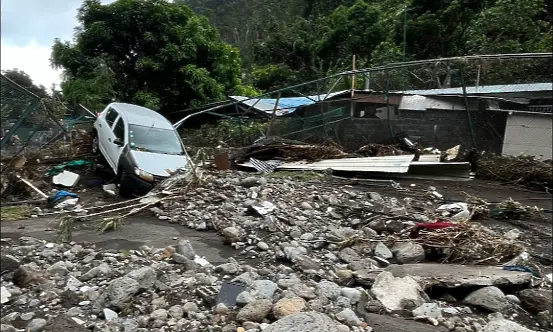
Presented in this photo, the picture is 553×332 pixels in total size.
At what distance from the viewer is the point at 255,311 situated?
3.67 m

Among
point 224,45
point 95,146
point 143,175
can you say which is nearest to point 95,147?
point 95,146

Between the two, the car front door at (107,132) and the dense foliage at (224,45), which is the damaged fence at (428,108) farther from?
the car front door at (107,132)

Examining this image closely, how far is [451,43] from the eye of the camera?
18.0 meters

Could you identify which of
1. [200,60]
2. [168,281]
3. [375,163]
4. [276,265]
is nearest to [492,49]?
[375,163]

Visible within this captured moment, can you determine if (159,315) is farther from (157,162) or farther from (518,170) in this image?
(518,170)

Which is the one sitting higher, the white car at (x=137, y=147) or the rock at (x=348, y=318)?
the white car at (x=137, y=147)

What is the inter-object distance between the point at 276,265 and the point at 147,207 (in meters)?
2.84

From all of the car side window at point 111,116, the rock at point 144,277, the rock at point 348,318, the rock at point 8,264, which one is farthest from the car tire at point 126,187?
the rock at point 348,318

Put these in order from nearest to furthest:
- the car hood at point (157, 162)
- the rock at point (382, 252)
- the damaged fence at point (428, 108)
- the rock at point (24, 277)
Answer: the rock at point (24, 277)
the rock at point (382, 252)
the car hood at point (157, 162)
the damaged fence at point (428, 108)

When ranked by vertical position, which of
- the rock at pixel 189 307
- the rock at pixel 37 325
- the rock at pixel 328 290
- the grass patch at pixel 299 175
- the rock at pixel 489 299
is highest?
the rock at pixel 37 325

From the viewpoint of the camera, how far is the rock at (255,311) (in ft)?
12.0

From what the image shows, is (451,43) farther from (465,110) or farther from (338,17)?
(465,110)

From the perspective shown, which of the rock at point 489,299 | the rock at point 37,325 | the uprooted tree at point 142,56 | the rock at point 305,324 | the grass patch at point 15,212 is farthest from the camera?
the uprooted tree at point 142,56

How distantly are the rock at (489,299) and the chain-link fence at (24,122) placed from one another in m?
5.30
